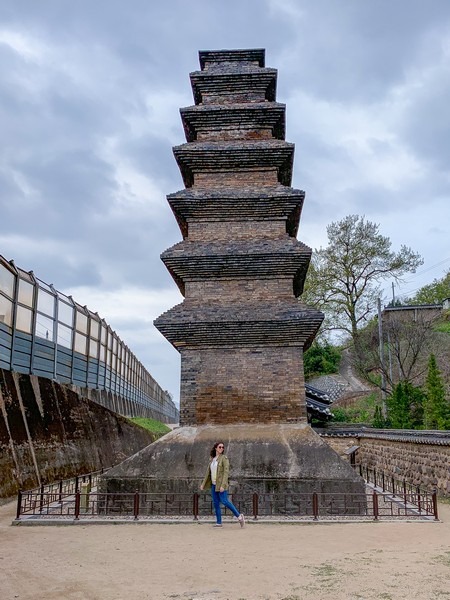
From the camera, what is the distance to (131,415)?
34250 millimetres

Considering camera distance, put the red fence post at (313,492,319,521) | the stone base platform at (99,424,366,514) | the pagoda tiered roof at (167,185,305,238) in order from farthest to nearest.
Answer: the pagoda tiered roof at (167,185,305,238) → the stone base platform at (99,424,366,514) → the red fence post at (313,492,319,521)

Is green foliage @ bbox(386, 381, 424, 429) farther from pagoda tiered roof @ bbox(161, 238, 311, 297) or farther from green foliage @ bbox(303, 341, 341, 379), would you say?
pagoda tiered roof @ bbox(161, 238, 311, 297)

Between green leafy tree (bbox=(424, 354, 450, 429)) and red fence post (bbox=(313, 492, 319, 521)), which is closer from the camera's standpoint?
red fence post (bbox=(313, 492, 319, 521))

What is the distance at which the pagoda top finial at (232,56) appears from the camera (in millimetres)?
16422

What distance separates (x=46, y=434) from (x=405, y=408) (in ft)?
61.7

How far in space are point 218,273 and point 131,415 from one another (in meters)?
22.6

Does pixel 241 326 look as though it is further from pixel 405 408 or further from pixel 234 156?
pixel 405 408

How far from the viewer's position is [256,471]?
11.5 meters

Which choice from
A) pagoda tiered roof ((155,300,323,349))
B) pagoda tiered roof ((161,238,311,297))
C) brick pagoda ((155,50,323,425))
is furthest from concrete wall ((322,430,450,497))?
pagoda tiered roof ((161,238,311,297))

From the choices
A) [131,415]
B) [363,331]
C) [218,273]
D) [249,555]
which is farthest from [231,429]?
[363,331]

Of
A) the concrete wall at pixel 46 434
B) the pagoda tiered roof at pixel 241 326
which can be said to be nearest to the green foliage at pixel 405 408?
the concrete wall at pixel 46 434

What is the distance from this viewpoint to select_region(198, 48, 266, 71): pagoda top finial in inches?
647

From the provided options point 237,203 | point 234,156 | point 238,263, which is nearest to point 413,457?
point 238,263

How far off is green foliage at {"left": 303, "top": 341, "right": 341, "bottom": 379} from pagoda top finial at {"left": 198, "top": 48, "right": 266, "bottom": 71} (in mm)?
30027
